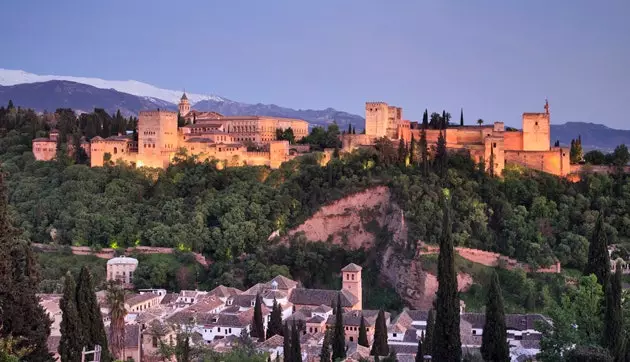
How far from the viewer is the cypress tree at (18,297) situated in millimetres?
14548

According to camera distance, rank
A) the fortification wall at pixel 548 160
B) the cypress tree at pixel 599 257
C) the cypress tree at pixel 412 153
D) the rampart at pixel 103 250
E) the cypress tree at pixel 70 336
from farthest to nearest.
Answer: the fortification wall at pixel 548 160 < the cypress tree at pixel 412 153 < the rampart at pixel 103 250 < the cypress tree at pixel 599 257 < the cypress tree at pixel 70 336

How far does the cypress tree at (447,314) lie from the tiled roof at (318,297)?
17685mm

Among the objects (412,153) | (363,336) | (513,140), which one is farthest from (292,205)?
(363,336)

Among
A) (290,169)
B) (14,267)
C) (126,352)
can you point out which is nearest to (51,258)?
(290,169)

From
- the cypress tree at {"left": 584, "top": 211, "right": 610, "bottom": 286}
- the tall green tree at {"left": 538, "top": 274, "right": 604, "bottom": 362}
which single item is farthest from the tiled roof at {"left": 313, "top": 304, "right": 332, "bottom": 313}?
the tall green tree at {"left": 538, "top": 274, "right": 604, "bottom": 362}

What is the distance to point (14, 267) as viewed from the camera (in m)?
15.1

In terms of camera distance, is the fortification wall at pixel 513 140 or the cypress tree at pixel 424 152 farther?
the fortification wall at pixel 513 140

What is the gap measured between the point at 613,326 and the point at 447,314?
4.31 meters

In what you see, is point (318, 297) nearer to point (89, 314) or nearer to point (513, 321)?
point (513, 321)

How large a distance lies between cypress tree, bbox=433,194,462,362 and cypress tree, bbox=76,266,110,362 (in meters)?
8.99

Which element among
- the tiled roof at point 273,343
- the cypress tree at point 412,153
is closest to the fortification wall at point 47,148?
the cypress tree at point 412,153

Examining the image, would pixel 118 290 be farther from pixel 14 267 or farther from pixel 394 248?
pixel 394 248

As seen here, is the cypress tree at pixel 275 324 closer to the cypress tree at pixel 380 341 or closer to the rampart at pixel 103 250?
the cypress tree at pixel 380 341

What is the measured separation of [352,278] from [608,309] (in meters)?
22.4
